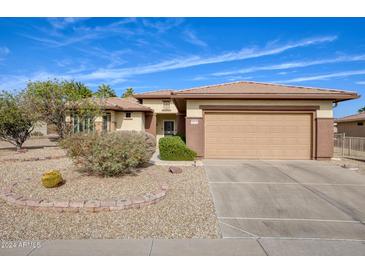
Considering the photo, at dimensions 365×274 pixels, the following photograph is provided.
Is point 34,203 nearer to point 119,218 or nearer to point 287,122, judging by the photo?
point 119,218

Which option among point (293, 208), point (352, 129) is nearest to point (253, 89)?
point (293, 208)

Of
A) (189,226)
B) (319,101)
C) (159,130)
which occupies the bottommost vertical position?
(189,226)

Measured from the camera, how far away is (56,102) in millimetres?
15078

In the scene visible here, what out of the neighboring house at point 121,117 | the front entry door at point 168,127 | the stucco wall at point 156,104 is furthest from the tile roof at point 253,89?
the front entry door at point 168,127

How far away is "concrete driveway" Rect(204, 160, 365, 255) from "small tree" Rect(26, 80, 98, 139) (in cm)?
1051

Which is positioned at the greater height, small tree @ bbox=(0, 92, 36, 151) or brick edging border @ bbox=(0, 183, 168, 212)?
small tree @ bbox=(0, 92, 36, 151)

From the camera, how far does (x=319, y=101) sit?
12.3m

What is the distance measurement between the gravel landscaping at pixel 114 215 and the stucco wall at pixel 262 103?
5568 mm

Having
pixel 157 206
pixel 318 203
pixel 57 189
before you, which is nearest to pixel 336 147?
pixel 318 203

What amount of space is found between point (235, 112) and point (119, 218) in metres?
9.23

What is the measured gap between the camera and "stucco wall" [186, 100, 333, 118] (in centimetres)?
1226

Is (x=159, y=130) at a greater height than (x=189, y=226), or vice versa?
→ (x=159, y=130)

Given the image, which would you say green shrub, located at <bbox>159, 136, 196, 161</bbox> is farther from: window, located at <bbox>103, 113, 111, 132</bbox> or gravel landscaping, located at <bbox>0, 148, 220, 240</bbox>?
window, located at <bbox>103, 113, 111, 132</bbox>

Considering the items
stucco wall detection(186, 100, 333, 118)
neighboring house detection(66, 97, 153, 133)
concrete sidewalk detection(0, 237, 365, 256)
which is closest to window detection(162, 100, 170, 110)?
neighboring house detection(66, 97, 153, 133)
